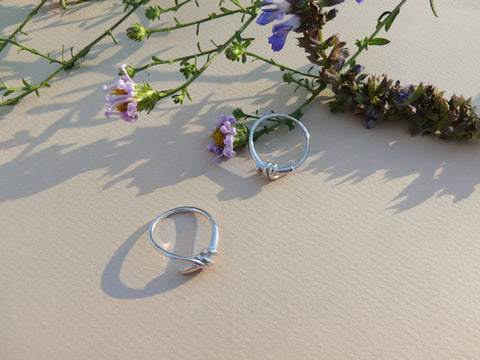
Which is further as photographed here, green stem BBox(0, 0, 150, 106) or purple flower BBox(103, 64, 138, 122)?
green stem BBox(0, 0, 150, 106)

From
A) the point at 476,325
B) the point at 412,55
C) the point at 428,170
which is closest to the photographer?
the point at 476,325

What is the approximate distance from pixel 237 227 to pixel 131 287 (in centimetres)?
19

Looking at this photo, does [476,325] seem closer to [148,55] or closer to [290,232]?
[290,232]

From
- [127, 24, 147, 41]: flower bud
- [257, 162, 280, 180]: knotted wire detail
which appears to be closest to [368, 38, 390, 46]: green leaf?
[257, 162, 280, 180]: knotted wire detail

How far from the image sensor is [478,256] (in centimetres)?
72

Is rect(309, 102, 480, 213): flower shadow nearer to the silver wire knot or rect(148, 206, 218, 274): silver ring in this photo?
the silver wire knot

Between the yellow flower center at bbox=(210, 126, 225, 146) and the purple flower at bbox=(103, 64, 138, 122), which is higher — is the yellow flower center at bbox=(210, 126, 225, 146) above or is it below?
below

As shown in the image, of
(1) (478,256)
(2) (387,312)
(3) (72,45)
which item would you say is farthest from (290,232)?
(3) (72,45)

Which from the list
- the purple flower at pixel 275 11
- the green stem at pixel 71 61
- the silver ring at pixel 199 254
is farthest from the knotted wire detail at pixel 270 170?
the green stem at pixel 71 61

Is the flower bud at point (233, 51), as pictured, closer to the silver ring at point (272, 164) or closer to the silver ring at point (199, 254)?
the silver ring at point (272, 164)

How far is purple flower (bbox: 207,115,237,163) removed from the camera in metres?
0.79

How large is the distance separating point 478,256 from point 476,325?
111mm

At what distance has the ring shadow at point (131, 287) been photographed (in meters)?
0.72

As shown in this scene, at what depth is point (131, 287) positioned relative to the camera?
2.37 ft
